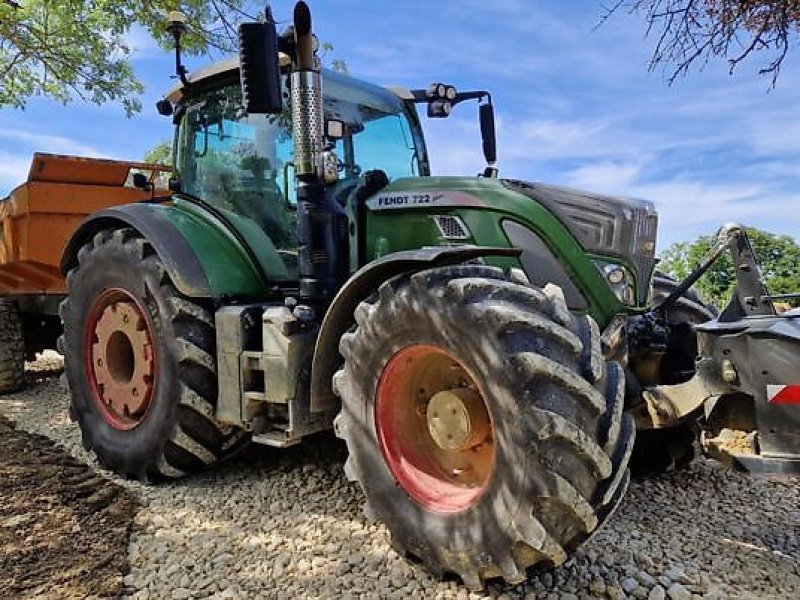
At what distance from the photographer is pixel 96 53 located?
11.0 metres

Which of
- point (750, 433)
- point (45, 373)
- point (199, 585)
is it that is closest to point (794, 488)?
point (750, 433)

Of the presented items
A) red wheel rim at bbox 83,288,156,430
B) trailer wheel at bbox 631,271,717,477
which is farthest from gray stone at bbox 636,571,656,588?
red wheel rim at bbox 83,288,156,430

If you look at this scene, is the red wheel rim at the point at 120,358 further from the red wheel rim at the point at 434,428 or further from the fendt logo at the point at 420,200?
the red wheel rim at the point at 434,428

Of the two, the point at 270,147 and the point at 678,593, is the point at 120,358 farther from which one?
Answer: the point at 678,593

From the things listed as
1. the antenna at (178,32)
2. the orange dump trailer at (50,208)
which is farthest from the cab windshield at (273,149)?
the orange dump trailer at (50,208)

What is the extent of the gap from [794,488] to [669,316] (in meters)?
1.28

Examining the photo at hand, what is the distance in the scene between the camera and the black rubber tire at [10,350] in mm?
6953

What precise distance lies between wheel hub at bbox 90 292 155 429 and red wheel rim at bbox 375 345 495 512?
1.84 m

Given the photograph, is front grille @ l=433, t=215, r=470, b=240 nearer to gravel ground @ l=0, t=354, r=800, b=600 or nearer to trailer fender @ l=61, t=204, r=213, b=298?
trailer fender @ l=61, t=204, r=213, b=298

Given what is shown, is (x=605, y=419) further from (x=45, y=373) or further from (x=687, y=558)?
(x=45, y=373)

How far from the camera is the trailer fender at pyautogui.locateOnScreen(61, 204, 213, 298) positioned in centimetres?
390

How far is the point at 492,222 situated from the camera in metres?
3.40

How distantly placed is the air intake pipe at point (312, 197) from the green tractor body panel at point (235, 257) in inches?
18.6

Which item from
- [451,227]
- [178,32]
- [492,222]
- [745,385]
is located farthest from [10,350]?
[745,385]
